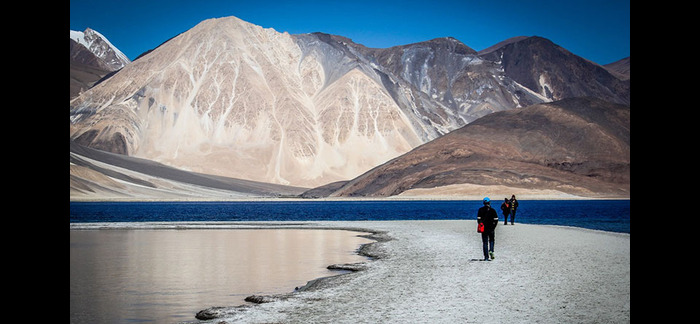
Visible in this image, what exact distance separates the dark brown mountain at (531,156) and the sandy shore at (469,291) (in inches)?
4389

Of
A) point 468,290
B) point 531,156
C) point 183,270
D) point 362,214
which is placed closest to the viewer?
point 468,290

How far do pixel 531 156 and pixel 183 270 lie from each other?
5375 inches

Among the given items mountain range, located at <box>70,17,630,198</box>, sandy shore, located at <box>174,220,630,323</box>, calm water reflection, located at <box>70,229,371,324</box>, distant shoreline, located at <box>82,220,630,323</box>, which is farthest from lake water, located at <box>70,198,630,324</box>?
mountain range, located at <box>70,17,630,198</box>

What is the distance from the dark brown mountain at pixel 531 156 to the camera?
134 m

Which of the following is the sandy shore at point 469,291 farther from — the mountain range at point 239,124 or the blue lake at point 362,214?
the mountain range at point 239,124

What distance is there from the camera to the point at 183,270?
67.3ft

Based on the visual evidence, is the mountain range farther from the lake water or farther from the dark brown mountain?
the lake water

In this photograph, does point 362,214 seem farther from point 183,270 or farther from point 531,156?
point 531,156

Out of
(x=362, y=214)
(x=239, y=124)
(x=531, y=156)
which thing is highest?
(x=239, y=124)

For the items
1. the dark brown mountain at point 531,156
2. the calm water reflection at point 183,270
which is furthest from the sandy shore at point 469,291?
the dark brown mountain at point 531,156

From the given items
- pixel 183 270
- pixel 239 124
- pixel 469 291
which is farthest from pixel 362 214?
pixel 239 124
